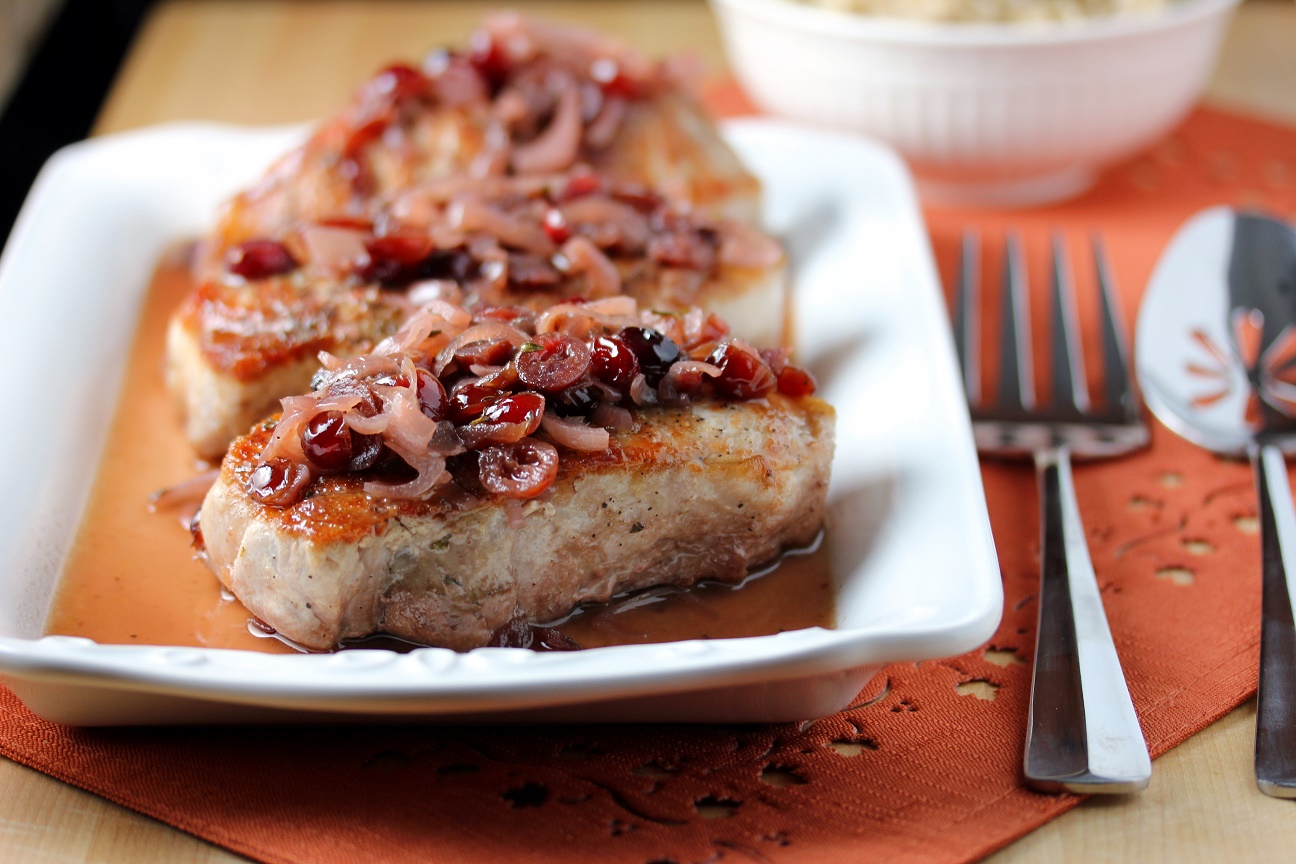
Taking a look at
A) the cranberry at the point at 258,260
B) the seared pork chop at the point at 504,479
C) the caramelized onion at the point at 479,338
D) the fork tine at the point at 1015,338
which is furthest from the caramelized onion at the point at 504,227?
the fork tine at the point at 1015,338

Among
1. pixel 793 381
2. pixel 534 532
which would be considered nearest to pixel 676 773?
pixel 534 532

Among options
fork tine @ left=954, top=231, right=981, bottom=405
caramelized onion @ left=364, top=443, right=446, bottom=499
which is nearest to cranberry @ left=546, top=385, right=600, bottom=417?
caramelized onion @ left=364, top=443, right=446, bottom=499

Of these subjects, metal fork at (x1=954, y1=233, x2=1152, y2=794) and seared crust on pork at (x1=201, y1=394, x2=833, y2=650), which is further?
seared crust on pork at (x1=201, y1=394, x2=833, y2=650)

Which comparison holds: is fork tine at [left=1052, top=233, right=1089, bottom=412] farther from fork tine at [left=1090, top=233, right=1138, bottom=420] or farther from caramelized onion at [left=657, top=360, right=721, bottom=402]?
caramelized onion at [left=657, top=360, right=721, bottom=402]

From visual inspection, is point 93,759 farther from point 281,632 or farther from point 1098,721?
point 1098,721

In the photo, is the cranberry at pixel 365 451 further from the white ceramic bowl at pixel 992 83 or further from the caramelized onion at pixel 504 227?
the white ceramic bowl at pixel 992 83

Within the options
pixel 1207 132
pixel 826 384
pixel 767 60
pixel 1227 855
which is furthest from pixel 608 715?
Answer: pixel 1207 132

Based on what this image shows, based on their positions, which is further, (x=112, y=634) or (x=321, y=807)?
(x=112, y=634)
